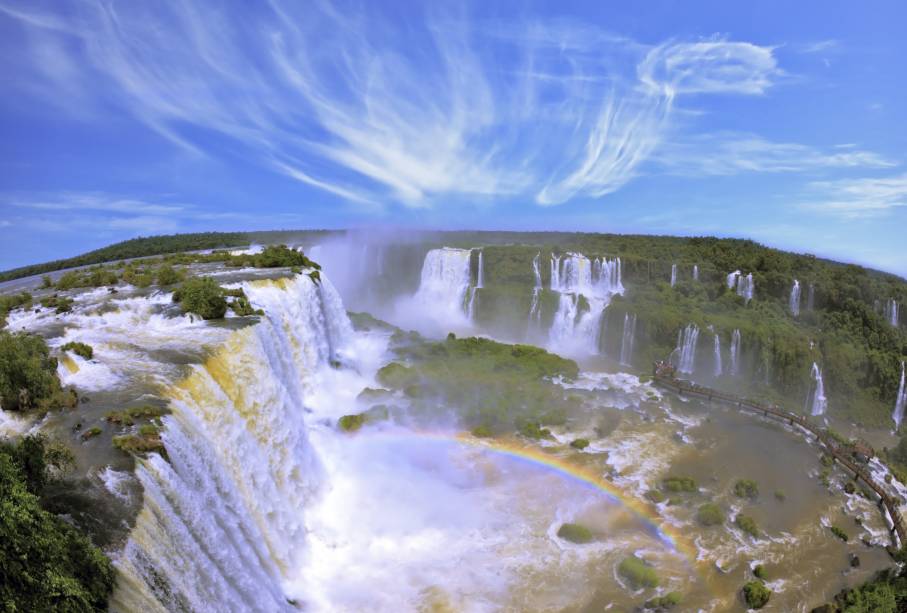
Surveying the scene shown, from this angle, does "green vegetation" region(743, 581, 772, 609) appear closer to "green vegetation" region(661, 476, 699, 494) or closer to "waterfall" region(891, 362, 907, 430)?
"green vegetation" region(661, 476, 699, 494)

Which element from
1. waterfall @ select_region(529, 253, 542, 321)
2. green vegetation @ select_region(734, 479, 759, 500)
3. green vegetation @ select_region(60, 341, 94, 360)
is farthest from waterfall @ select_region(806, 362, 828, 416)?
green vegetation @ select_region(60, 341, 94, 360)

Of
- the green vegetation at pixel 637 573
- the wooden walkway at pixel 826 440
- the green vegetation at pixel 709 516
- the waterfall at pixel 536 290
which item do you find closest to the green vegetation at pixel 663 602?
the green vegetation at pixel 637 573

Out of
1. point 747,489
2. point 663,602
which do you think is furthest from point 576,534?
point 747,489

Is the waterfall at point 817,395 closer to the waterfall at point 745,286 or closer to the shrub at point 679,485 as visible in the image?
the waterfall at point 745,286

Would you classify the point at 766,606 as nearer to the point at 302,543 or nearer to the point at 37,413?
the point at 302,543

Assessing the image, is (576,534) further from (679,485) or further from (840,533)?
(840,533)
